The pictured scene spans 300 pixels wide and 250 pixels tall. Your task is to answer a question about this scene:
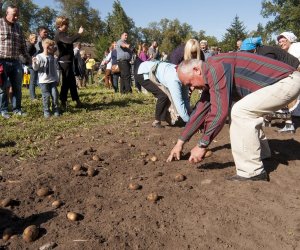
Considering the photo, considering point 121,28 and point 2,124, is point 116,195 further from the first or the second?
point 121,28

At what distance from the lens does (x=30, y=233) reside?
284 centimetres

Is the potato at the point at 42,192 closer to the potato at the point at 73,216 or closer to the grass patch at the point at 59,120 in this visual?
the potato at the point at 73,216

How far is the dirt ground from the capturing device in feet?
9.55

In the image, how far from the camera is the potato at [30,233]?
2826 millimetres

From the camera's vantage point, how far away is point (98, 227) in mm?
3059

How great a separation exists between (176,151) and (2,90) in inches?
183

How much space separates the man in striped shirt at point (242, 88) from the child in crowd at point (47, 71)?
456 cm

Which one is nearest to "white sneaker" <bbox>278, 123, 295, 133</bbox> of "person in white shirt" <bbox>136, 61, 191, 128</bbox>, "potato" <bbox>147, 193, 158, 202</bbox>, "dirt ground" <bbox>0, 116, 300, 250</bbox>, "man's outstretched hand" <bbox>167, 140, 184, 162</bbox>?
"dirt ground" <bbox>0, 116, 300, 250</bbox>

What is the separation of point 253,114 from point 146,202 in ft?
4.62

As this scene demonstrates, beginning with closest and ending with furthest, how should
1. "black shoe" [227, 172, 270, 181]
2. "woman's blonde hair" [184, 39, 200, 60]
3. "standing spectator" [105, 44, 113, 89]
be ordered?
"black shoe" [227, 172, 270, 181], "woman's blonde hair" [184, 39, 200, 60], "standing spectator" [105, 44, 113, 89]

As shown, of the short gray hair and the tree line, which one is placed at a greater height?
the tree line

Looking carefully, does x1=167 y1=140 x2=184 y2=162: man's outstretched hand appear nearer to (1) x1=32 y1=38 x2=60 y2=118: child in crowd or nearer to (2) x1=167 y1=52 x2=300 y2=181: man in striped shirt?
(2) x1=167 y1=52 x2=300 y2=181: man in striped shirt

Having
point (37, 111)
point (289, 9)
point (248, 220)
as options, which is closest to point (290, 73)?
point (248, 220)

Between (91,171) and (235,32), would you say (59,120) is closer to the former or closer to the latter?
(91,171)
